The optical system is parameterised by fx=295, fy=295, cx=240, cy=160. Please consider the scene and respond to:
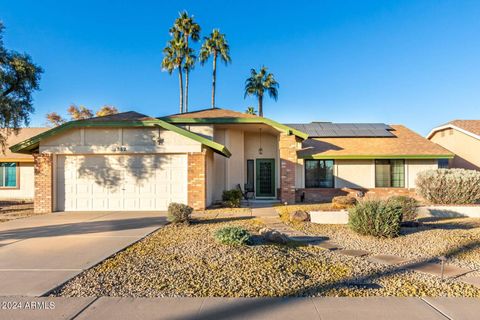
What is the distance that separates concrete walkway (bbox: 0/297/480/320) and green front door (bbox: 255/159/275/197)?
13463 mm

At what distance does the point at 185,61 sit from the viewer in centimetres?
2809

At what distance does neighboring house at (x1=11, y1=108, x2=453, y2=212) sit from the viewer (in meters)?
12.7

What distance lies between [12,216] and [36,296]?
992 centimetres

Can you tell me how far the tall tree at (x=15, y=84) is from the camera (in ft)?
39.6

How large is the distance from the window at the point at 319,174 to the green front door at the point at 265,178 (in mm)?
1984

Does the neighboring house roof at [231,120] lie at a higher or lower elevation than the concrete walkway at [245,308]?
higher

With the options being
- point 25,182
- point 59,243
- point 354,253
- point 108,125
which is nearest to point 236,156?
point 108,125

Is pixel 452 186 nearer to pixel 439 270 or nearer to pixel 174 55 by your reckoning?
pixel 439 270

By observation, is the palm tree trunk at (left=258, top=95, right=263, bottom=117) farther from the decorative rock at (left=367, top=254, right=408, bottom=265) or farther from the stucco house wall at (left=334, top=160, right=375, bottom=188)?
the decorative rock at (left=367, top=254, right=408, bottom=265)

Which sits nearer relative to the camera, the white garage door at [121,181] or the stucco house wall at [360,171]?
the white garage door at [121,181]

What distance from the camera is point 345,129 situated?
66.7 ft

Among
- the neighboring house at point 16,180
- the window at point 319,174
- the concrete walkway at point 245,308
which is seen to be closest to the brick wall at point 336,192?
the window at point 319,174

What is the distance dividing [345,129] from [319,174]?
5074 millimetres

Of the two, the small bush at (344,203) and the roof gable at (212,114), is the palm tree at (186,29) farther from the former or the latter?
the small bush at (344,203)
